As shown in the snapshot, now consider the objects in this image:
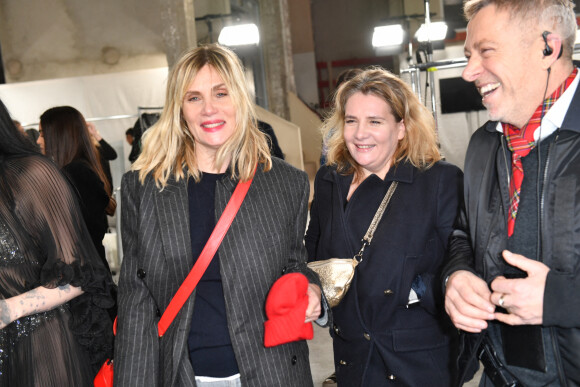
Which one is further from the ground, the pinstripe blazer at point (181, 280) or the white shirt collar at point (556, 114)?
the white shirt collar at point (556, 114)

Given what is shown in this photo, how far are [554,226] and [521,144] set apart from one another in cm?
27

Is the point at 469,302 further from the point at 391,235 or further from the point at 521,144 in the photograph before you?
the point at 391,235

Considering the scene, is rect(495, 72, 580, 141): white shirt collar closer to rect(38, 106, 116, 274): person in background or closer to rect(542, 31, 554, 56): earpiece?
rect(542, 31, 554, 56): earpiece

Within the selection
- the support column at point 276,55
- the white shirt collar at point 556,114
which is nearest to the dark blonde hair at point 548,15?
the white shirt collar at point 556,114

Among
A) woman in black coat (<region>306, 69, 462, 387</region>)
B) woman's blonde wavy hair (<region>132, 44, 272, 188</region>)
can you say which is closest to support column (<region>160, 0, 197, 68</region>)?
woman in black coat (<region>306, 69, 462, 387</region>)

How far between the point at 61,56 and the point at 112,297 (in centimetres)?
1189

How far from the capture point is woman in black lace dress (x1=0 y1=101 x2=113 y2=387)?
2.04m

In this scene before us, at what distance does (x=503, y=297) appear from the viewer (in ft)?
5.04

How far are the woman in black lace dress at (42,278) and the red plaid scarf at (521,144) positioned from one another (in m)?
1.41

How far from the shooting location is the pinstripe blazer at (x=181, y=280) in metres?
2.04

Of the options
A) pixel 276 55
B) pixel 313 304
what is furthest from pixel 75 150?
pixel 276 55

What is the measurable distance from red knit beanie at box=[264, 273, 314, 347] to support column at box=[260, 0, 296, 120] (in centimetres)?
1583

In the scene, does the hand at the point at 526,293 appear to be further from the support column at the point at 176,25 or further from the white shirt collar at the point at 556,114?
the support column at the point at 176,25

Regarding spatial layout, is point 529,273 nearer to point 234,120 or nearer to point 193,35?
point 234,120
